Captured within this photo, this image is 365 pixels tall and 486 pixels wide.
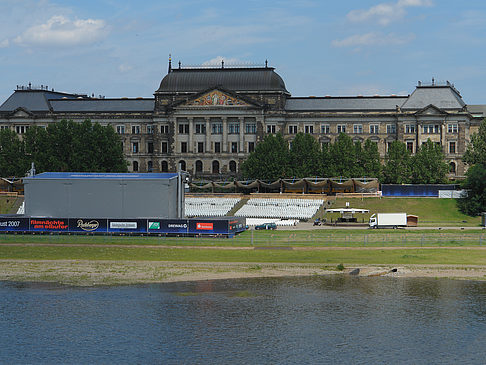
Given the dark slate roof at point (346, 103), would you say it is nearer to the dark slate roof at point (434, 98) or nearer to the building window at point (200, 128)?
the dark slate roof at point (434, 98)

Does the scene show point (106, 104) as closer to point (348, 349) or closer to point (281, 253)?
point (281, 253)

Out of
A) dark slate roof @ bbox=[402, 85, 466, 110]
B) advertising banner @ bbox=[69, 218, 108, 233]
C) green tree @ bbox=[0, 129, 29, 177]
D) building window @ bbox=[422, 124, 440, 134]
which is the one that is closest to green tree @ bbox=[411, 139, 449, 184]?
building window @ bbox=[422, 124, 440, 134]

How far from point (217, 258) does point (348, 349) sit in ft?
109

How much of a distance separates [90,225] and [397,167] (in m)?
72.2

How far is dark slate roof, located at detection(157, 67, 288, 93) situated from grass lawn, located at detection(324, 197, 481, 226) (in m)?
52.6

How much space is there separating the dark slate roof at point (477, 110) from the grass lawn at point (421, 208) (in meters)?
60.0

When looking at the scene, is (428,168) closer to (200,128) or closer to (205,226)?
(200,128)

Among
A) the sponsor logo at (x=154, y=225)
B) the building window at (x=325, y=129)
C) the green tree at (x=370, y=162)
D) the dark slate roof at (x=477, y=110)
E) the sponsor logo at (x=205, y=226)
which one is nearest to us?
the sponsor logo at (x=205, y=226)

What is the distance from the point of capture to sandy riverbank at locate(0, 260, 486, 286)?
2616 inches

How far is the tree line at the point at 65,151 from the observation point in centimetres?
14962

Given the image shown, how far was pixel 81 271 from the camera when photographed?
7019 centimetres

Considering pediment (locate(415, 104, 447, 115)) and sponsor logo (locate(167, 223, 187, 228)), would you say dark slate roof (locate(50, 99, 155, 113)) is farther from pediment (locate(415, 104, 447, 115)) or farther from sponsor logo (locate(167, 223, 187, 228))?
sponsor logo (locate(167, 223, 187, 228))

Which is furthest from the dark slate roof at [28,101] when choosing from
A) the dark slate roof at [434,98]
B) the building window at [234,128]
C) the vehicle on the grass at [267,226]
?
the vehicle on the grass at [267,226]

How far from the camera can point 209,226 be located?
9188 centimetres
